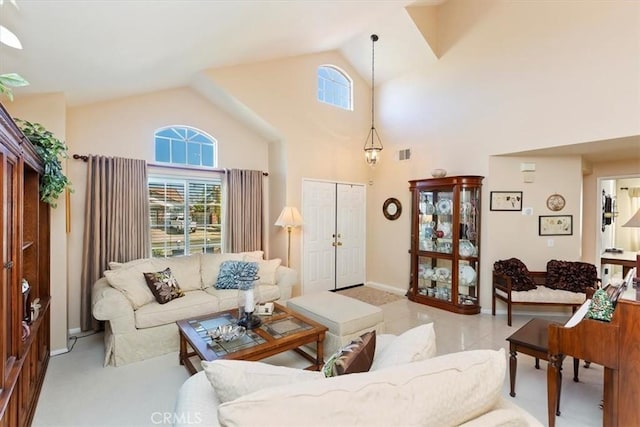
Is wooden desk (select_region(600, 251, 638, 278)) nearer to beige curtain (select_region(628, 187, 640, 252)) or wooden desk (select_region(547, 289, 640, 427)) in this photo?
beige curtain (select_region(628, 187, 640, 252))

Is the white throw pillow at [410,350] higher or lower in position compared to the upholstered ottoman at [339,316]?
higher

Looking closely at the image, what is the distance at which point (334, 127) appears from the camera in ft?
18.7

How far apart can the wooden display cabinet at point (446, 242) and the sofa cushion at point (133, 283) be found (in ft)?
13.1

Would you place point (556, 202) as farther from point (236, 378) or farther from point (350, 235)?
point (236, 378)

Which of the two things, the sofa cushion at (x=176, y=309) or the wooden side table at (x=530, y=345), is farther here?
the sofa cushion at (x=176, y=309)

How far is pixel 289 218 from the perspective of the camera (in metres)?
4.69

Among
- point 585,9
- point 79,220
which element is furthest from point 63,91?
point 585,9

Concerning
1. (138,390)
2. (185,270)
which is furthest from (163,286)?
(138,390)

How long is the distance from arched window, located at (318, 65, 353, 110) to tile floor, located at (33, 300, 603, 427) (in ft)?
14.6

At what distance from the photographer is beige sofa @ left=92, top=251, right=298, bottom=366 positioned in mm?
2969

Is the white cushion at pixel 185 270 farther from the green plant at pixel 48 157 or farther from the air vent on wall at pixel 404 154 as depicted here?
the air vent on wall at pixel 404 154

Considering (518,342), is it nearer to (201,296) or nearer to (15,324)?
(201,296)

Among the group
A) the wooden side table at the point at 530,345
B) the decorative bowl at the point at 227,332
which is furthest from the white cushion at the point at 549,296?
the decorative bowl at the point at 227,332

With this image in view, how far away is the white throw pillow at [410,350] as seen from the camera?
1394 mm
